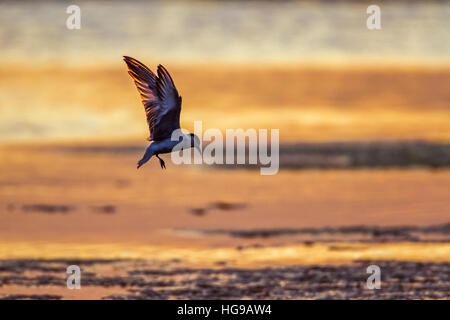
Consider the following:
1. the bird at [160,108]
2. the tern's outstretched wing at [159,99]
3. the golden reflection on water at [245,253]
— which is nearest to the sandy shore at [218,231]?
the golden reflection on water at [245,253]

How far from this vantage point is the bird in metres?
10.6

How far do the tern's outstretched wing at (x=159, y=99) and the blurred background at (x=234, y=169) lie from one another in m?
2.21

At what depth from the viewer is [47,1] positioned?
247 feet

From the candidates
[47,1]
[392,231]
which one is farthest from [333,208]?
[47,1]

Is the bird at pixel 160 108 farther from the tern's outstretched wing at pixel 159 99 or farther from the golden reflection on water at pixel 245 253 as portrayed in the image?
the golden reflection on water at pixel 245 253

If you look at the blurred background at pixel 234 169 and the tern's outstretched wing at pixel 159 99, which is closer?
the tern's outstretched wing at pixel 159 99

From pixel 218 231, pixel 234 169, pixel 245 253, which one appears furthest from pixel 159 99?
pixel 234 169

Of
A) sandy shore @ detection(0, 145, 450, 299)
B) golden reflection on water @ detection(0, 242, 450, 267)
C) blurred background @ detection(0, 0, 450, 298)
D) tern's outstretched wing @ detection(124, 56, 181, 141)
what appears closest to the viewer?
tern's outstretched wing @ detection(124, 56, 181, 141)

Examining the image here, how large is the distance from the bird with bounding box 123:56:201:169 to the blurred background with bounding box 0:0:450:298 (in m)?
2.06

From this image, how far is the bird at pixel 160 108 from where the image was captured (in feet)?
34.9

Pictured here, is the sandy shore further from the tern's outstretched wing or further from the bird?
the tern's outstretched wing

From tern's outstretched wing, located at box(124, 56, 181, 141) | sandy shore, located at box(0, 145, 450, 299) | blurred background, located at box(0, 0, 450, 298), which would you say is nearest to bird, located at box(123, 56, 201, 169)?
tern's outstretched wing, located at box(124, 56, 181, 141)

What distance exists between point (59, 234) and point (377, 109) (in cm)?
1415

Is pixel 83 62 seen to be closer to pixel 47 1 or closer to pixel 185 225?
pixel 185 225
